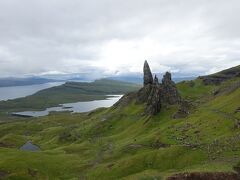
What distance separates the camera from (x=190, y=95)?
18062 cm

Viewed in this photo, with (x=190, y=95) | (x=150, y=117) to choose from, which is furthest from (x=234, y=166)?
(x=190, y=95)

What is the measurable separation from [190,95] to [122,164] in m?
111

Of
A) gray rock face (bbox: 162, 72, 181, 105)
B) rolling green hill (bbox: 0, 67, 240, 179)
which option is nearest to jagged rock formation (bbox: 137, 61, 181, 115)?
gray rock face (bbox: 162, 72, 181, 105)

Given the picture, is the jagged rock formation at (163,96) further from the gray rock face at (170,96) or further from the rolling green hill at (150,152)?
the rolling green hill at (150,152)

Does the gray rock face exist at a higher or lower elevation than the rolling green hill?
higher

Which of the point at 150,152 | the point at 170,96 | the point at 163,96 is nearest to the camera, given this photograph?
the point at 150,152

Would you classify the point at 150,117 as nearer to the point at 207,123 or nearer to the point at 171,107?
the point at 171,107

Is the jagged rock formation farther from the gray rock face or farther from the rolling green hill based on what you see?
the rolling green hill

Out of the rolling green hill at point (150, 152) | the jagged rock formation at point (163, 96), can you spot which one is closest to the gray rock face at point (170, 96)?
the jagged rock formation at point (163, 96)

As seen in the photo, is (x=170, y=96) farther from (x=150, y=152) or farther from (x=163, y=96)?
(x=150, y=152)

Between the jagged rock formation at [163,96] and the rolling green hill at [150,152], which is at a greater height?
the jagged rock formation at [163,96]

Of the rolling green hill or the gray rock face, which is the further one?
the gray rock face

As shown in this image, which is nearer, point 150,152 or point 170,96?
point 150,152

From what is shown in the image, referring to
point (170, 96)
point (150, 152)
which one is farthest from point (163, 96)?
point (150, 152)
